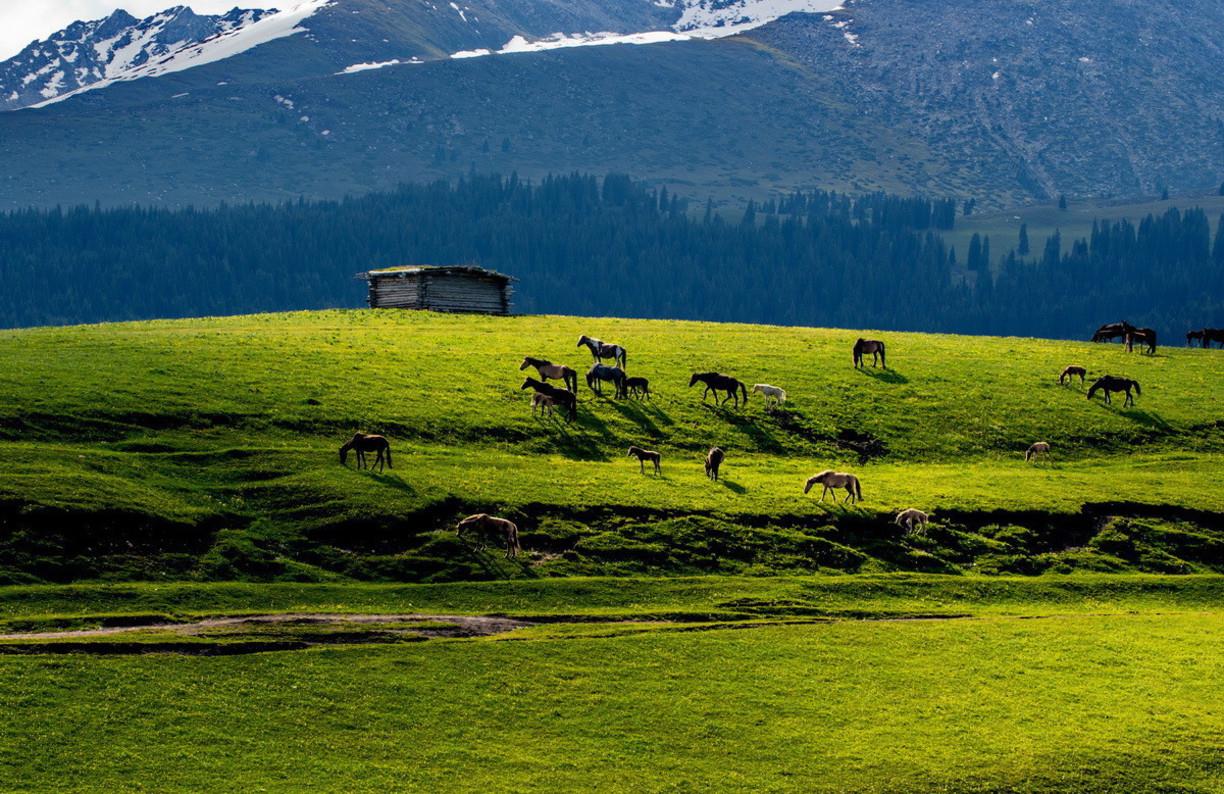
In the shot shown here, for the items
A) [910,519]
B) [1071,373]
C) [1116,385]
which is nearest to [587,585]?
[910,519]

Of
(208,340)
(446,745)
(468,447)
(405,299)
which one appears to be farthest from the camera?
(405,299)

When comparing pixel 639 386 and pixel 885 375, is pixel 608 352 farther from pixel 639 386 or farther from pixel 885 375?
pixel 885 375

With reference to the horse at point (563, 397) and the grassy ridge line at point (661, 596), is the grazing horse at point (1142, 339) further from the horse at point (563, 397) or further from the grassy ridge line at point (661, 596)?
the horse at point (563, 397)

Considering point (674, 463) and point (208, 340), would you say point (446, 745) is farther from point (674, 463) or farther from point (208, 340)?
point (208, 340)

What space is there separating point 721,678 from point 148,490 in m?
21.3

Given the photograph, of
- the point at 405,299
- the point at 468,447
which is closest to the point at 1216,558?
the point at 468,447

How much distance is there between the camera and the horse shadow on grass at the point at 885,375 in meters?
77.1

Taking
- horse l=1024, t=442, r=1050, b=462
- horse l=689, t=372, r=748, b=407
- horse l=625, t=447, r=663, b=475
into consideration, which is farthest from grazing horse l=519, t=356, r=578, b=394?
horse l=1024, t=442, r=1050, b=462

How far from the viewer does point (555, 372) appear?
69812 millimetres

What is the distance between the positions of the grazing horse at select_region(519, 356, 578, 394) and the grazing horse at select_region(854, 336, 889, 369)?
1842 cm

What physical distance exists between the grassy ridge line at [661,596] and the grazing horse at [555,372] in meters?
23.3

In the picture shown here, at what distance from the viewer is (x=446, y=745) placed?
33.3 m

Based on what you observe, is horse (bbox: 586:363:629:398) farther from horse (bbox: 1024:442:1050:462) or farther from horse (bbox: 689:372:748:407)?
horse (bbox: 1024:442:1050:462)

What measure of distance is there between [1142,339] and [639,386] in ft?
132
